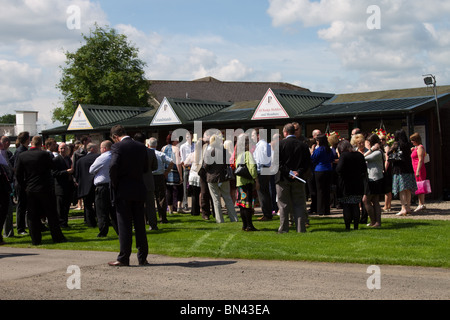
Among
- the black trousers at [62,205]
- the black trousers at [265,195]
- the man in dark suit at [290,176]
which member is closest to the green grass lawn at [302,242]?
the man in dark suit at [290,176]

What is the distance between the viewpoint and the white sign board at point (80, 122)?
1147 inches

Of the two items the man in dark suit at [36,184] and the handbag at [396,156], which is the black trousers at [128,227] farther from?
the handbag at [396,156]

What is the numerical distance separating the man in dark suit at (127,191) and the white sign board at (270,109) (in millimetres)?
12374

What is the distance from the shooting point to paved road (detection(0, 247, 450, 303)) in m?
6.59

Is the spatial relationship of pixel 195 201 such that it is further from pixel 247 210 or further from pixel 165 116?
pixel 165 116

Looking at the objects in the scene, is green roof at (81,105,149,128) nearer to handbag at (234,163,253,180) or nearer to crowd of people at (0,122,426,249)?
crowd of people at (0,122,426,249)

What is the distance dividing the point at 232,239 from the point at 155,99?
5430cm

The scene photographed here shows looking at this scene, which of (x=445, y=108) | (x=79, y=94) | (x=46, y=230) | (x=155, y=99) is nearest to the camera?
(x=46, y=230)

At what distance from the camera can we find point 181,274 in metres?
7.93

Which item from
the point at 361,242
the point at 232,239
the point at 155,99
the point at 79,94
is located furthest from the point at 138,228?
the point at 155,99

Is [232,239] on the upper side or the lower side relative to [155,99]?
lower

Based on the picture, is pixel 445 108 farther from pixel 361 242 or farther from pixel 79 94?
pixel 79 94

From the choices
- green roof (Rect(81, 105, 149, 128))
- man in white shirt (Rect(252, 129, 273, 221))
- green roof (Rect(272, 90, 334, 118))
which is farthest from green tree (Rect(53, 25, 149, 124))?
man in white shirt (Rect(252, 129, 273, 221))

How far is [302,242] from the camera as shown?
1023 cm
